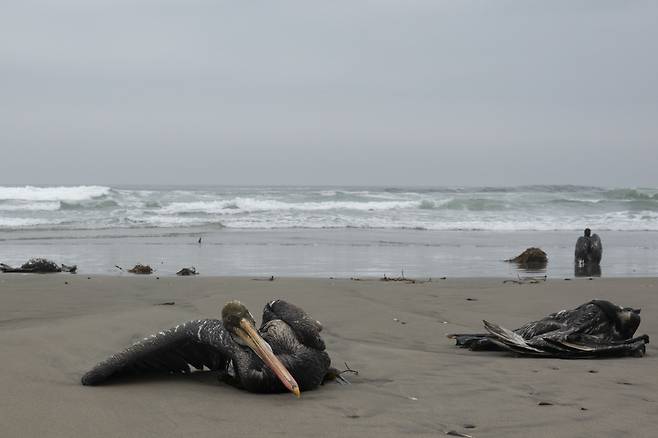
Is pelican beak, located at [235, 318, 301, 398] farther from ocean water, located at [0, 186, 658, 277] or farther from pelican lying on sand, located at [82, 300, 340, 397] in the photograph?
ocean water, located at [0, 186, 658, 277]

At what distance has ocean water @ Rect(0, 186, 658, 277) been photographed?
14.6 meters

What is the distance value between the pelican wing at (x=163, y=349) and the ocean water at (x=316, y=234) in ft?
26.6

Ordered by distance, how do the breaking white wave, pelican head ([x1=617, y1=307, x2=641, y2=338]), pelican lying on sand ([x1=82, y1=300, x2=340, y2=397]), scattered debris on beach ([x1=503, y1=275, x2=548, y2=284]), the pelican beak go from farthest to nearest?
the breaking white wave, scattered debris on beach ([x1=503, y1=275, x2=548, y2=284]), pelican head ([x1=617, y1=307, x2=641, y2=338]), pelican lying on sand ([x1=82, y1=300, x2=340, y2=397]), the pelican beak

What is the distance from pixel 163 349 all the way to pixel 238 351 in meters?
0.47

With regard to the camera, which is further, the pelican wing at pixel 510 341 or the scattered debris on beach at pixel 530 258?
the scattered debris on beach at pixel 530 258

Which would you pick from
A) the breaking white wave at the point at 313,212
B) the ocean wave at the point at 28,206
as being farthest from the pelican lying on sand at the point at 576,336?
the ocean wave at the point at 28,206

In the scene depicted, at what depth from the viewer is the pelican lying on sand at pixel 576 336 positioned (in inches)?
230

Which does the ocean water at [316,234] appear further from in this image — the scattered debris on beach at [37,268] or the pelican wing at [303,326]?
the pelican wing at [303,326]

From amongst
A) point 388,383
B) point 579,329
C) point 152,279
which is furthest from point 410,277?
point 388,383

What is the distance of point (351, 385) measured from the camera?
15.5ft

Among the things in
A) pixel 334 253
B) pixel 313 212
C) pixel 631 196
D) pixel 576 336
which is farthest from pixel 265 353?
pixel 631 196

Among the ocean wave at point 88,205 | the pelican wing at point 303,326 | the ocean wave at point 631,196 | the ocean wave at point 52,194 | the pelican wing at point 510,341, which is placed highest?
the ocean wave at point 631,196

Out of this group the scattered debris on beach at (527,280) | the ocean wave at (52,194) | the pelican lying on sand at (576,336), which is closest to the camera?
the pelican lying on sand at (576,336)

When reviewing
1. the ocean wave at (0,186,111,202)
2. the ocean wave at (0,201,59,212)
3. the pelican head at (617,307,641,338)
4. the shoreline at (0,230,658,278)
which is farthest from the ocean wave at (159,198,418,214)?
the pelican head at (617,307,641,338)
